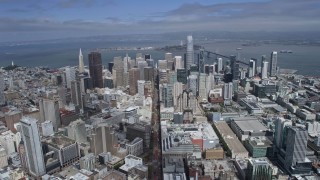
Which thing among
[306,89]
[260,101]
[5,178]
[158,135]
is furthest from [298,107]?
[5,178]

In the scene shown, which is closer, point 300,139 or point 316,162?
point 300,139

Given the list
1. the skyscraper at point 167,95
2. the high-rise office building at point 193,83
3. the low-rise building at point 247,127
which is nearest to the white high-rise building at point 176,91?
the skyscraper at point 167,95

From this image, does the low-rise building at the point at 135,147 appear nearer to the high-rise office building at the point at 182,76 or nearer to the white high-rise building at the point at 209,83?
the white high-rise building at the point at 209,83

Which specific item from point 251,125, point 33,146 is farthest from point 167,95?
point 33,146

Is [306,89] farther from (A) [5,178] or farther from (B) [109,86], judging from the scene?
(A) [5,178]

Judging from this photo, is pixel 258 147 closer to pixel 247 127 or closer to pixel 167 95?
pixel 247 127

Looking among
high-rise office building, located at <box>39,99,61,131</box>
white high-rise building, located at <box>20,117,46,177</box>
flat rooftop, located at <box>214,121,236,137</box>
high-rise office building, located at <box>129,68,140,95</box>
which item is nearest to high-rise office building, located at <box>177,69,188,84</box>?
high-rise office building, located at <box>129,68,140,95</box>
